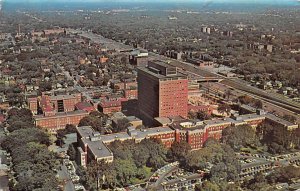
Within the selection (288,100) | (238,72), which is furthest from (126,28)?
(288,100)

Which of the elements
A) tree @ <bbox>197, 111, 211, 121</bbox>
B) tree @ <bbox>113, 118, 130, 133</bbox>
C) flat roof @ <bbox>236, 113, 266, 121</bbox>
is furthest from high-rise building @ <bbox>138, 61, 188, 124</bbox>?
flat roof @ <bbox>236, 113, 266, 121</bbox>

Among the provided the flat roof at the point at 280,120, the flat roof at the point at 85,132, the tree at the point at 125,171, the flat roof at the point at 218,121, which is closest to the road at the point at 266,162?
the flat roof at the point at 280,120

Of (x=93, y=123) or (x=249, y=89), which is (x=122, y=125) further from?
(x=249, y=89)

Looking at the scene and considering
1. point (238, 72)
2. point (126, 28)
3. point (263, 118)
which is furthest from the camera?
point (126, 28)

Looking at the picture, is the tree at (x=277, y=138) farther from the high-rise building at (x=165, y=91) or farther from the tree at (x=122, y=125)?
the tree at (x=122, y=125)

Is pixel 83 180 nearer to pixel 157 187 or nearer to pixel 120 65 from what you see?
pixel 157 187

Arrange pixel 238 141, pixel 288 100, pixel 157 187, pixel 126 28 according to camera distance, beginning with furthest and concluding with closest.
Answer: pixel 126 28 < pixel 288 100 < pixel 238 141 < pixel 157 187

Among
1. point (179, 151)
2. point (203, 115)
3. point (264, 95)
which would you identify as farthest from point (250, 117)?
point (264, 95)
